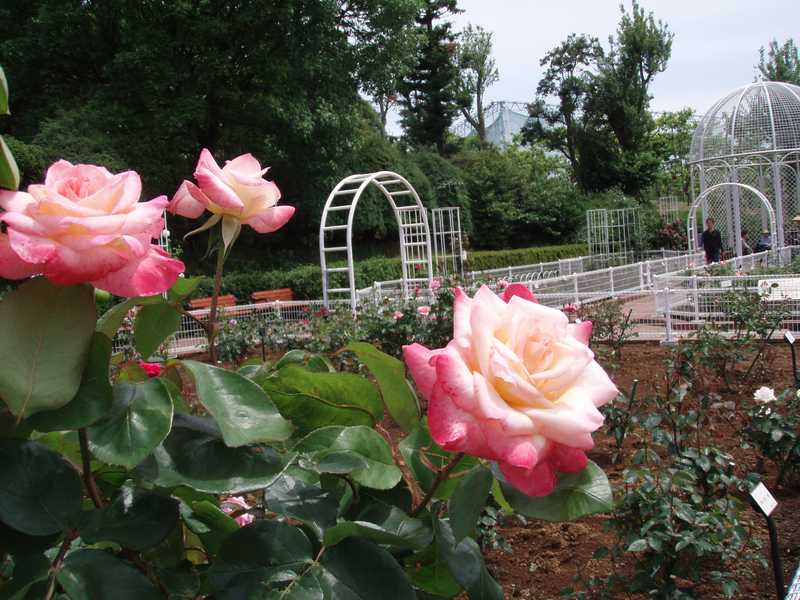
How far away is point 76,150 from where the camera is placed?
49.5 ft

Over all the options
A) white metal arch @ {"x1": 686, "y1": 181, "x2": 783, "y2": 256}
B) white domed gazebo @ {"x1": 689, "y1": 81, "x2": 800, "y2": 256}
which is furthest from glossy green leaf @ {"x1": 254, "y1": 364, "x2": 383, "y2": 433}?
white domed gazebo @ {"x1": 689, "y1": 81, "x2": 800, "y2": 256}

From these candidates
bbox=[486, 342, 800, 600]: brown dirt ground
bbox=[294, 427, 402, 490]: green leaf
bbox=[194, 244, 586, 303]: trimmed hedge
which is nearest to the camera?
bbox=[294, 427, 402, 490]: green leaf

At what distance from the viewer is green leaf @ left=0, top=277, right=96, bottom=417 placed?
48 cm

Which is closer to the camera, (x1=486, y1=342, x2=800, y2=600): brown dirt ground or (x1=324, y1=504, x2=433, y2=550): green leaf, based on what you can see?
(x1=324, y1=504, x2=433, y2=550): green leaf

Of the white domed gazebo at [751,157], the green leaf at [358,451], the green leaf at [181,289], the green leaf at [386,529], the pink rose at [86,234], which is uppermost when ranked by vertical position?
the white domed gazebo at [751,157]

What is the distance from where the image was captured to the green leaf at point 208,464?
52 centimetres

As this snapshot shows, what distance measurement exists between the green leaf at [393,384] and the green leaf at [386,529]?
0.26 ft

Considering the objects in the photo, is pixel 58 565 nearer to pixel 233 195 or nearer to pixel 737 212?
pixel 233 195

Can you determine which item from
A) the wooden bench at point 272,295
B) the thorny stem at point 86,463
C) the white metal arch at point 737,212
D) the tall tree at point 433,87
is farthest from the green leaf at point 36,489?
the tall tree at point 433,87

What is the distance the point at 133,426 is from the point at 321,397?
0.20 m

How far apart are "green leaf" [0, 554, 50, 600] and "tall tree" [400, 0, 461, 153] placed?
105 ft

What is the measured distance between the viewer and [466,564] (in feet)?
1.92

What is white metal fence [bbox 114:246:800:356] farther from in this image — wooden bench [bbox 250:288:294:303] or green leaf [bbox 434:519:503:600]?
green leaf [bbox 434:519:503:600]

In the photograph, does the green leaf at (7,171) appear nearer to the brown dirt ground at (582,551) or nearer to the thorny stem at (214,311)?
the thorny stem at (214,311)
